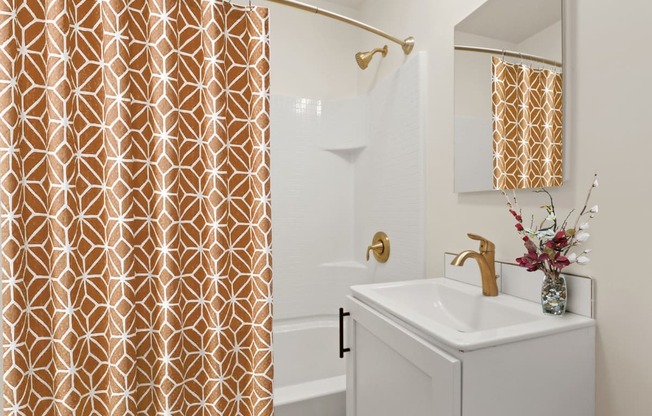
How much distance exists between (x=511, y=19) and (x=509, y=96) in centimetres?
24

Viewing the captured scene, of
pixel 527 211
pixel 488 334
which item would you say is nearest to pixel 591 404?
pixel 488 334

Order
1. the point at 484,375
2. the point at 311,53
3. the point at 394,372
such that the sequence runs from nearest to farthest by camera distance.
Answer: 1. the point at 484,375
2. the point at 394,372
3. the point at 311,53

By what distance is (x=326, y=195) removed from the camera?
229cm

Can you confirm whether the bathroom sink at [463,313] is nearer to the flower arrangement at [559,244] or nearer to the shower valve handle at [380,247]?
the flower arrangement at [559,244]

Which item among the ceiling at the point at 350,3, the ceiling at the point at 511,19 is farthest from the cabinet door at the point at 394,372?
the ceiling at the point at 350,3

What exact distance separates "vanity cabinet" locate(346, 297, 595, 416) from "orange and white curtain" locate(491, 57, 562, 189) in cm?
45

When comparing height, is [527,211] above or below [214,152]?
below

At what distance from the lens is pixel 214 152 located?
3.85 ft

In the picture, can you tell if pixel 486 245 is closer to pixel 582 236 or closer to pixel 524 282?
pixel 524 282

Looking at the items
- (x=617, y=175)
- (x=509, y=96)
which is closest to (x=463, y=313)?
(x=617, y=175)

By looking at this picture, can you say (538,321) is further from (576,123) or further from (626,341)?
(576,123)

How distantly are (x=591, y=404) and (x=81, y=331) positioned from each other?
1431 mm

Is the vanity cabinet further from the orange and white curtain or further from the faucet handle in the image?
the orange and white curtain

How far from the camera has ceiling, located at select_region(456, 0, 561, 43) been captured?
3.26 feet
